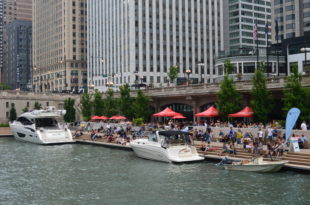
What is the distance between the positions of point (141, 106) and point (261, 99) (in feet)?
80.6

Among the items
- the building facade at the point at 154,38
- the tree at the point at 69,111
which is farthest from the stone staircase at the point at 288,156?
the building facade at the point at 154,38

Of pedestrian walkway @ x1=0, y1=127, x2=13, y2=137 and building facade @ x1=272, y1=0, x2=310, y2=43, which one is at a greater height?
building facade @ x1=272, y1=0, x2=310, y2=43

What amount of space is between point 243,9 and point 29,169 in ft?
419

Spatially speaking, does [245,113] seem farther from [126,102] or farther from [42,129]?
[42,129]

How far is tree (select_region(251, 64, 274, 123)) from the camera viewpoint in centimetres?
4812

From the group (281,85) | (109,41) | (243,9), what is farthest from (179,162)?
(243,9)

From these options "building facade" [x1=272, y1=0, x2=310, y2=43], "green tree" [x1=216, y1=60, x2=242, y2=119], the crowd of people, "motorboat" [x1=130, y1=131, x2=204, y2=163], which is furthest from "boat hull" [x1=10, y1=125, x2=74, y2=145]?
"building facade" [x1=272, y1=0, x2=310, y2=43]

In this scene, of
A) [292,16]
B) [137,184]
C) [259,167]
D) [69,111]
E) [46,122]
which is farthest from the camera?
[292,16]

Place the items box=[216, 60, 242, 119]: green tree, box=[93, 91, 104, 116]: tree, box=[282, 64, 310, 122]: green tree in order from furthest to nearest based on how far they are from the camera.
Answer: box=[93, 91, 104, 116]: tree < box=[216, 60, 242, 119]: green tree < box=[282, 64, 310, 122]: green tree

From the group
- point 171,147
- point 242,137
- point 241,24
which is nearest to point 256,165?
point 171,147

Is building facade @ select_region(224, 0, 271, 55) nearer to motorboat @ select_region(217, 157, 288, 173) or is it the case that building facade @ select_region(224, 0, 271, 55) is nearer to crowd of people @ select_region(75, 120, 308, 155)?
crowd of people @ select_region(75, 120, 308, 155)

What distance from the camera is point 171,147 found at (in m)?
38.9

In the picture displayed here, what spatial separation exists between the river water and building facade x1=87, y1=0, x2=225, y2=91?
289ft

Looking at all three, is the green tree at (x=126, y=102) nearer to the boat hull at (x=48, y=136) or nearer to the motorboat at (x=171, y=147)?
the boat hull at (x=48, y=136)
